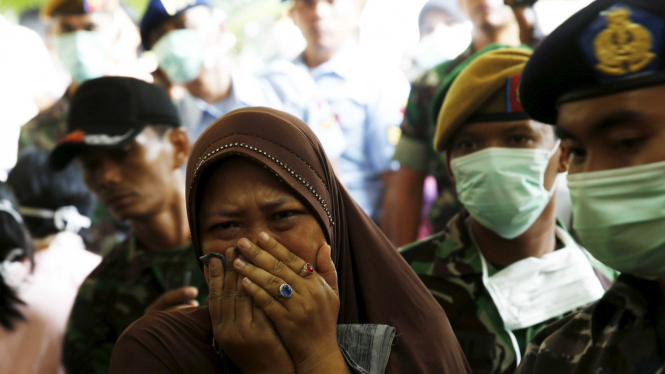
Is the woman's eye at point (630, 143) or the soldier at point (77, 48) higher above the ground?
the woman's eye at point (630, 143)

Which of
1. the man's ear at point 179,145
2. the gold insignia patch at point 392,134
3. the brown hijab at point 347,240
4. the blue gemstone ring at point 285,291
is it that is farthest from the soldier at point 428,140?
the blue gemstone ring at point 285,291

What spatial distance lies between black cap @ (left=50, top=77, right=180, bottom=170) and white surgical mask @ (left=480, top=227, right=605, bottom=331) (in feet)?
5.77

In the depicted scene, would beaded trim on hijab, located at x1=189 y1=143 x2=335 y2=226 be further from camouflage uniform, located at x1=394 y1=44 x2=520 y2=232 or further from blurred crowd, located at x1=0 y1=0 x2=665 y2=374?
camouflage uniform, located at x1=394 y1=44 x2=520 y2=232

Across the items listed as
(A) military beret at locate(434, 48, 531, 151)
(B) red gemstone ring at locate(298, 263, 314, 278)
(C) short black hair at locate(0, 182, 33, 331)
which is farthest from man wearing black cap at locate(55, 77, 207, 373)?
(A) military beret at locate(434, 48, 531, 151)

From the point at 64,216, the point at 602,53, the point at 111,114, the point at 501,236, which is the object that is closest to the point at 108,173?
the point at 111,114

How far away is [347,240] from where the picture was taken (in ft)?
6.35

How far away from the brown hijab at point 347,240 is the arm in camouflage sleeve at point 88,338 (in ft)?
3.94

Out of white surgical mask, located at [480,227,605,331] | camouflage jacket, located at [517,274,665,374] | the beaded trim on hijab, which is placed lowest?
white surgical mask, located at [480,227,605,331]

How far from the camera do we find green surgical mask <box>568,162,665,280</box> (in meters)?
1.55

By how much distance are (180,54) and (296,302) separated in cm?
330

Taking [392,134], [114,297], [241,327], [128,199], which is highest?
[241,327]

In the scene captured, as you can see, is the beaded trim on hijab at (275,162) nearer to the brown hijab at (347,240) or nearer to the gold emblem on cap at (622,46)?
the brown hijab at (347,240)

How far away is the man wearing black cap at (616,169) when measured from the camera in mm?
1558

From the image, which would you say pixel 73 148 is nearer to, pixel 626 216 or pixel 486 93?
pixel 486 93
